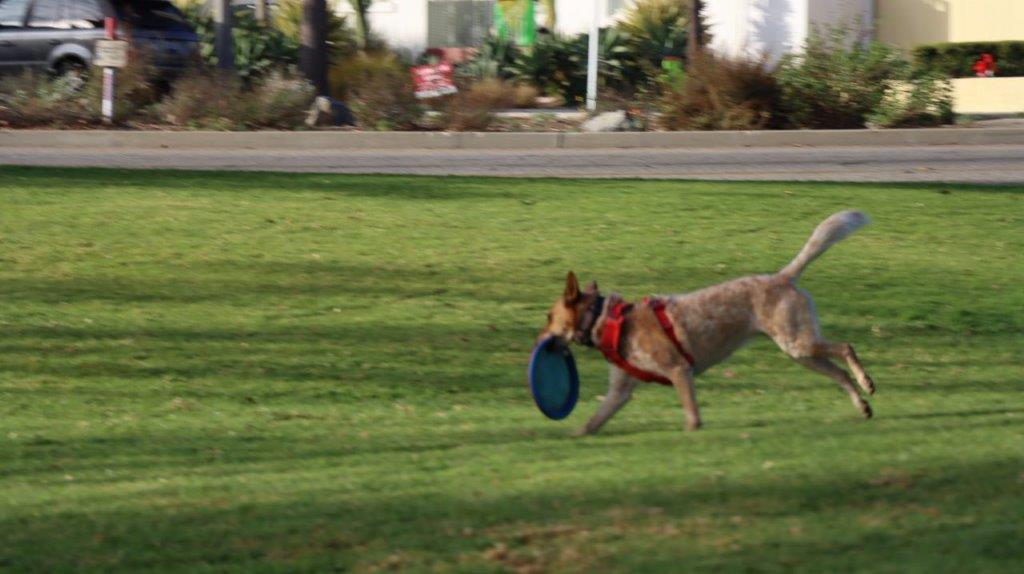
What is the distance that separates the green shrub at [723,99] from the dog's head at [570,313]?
1385cm

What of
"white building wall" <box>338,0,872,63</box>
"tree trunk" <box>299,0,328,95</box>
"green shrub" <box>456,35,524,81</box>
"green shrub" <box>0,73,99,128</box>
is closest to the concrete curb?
"green shrub" <box>0,73,99,128</box>

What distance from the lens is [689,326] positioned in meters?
6.64

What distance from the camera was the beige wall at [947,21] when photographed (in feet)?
102

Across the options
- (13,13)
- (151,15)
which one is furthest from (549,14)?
(13,13)

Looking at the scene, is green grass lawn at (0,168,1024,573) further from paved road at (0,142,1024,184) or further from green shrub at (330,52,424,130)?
green shrub at (330,52,424,130)

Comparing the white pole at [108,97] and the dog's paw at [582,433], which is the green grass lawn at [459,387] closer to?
the dog's paw at [582,433]

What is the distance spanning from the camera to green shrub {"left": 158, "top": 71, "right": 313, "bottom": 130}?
20641 millimetres

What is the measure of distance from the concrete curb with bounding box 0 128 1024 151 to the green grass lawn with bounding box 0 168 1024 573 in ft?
14.5

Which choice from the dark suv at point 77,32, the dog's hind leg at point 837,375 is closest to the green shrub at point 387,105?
the dark suv at point 77,32

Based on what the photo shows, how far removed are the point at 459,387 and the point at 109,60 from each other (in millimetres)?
13430

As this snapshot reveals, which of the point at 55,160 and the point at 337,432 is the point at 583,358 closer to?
the point at 337,432

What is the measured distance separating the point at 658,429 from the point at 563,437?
458 millimetres

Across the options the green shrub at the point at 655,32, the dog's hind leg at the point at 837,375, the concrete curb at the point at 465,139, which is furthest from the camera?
the green shrub at the point at 655,32

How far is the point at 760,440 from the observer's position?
21.3 ft
